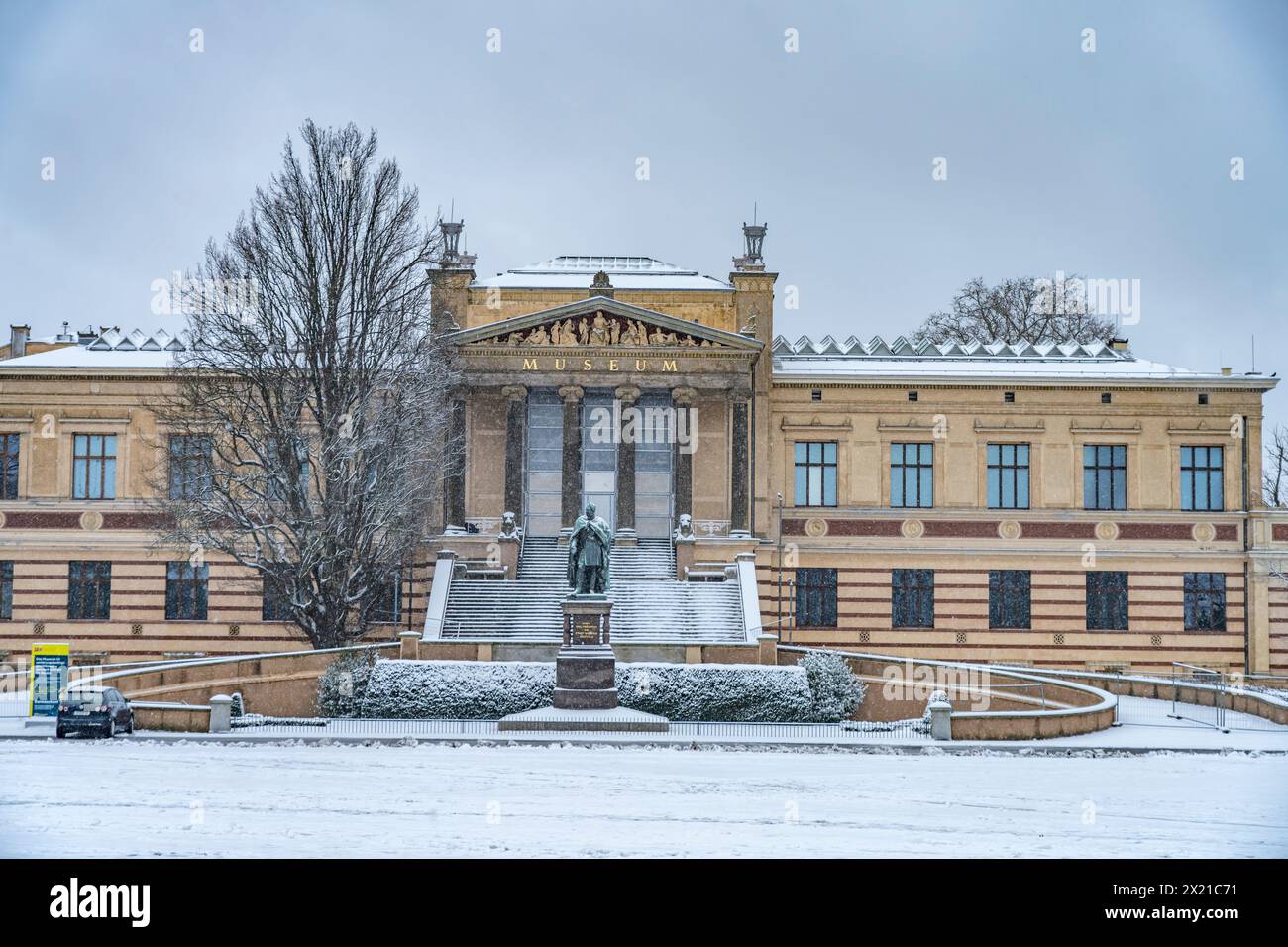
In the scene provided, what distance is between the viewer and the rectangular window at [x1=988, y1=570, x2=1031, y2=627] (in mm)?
48625

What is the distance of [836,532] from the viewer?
49.2 meters

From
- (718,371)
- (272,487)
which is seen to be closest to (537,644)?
(272,487)

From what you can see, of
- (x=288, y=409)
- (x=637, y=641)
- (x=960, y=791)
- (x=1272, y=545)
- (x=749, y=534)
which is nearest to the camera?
(x=960, y=791)

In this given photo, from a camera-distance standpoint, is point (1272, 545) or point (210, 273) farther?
point (1272, 545)

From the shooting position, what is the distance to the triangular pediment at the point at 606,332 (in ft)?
151

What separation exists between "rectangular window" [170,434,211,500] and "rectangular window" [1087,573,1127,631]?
2967 centimetres

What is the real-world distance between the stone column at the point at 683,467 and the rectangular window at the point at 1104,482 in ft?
46.6

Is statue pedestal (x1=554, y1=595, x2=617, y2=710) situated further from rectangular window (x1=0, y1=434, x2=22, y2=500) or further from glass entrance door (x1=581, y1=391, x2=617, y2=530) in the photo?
rectangular window (x1=0, y1=434, x2=22, y2=500)

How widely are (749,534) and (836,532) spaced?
15.5 ft

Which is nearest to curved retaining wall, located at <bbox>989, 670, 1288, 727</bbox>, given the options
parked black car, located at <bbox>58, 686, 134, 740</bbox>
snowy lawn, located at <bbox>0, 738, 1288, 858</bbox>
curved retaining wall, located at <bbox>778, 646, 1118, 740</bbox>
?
curved retaining wall, located at <bbox>778, 646, 1118, 740</bbox>

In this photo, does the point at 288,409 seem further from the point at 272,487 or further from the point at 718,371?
the point at 718,371

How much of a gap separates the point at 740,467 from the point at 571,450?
5715 mm

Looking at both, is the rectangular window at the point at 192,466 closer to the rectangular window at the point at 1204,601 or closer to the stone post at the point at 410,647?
the stone post at the point at 410,647

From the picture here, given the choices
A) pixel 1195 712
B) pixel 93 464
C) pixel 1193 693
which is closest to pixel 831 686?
pixel 1195 712
